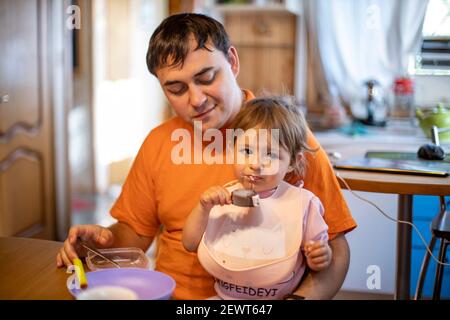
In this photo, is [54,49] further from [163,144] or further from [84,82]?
[163,144]

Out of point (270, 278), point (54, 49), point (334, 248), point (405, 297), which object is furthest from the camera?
point (54, 49)

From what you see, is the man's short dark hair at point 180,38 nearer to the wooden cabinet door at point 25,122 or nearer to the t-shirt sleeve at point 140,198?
the t-shirt sleeve at point 140,198

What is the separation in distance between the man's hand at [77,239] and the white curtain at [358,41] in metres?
2.51

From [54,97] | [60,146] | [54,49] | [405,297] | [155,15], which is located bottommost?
[405,297]

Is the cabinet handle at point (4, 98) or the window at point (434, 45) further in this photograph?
the cabinet handle at point (4, 98)

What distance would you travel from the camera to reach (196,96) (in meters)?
1.13

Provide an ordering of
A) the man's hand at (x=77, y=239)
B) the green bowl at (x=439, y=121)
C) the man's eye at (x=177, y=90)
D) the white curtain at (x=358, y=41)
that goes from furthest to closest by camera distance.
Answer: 1. the white curtain at (x=358, y=41)
2. the green bowl at (x=439, y=121)
3. the man's eye at (x=177, y=90)
4. the man's hand at (x=77, y=239)

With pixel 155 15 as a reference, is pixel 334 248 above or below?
below

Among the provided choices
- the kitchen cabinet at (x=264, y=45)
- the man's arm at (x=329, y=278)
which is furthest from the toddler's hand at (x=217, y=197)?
the kitchen cabinet at (x=264, y=45)

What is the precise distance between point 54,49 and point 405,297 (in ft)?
6.97

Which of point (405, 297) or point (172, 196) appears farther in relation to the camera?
point (405, 297)

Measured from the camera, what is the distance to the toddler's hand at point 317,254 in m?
1.02
